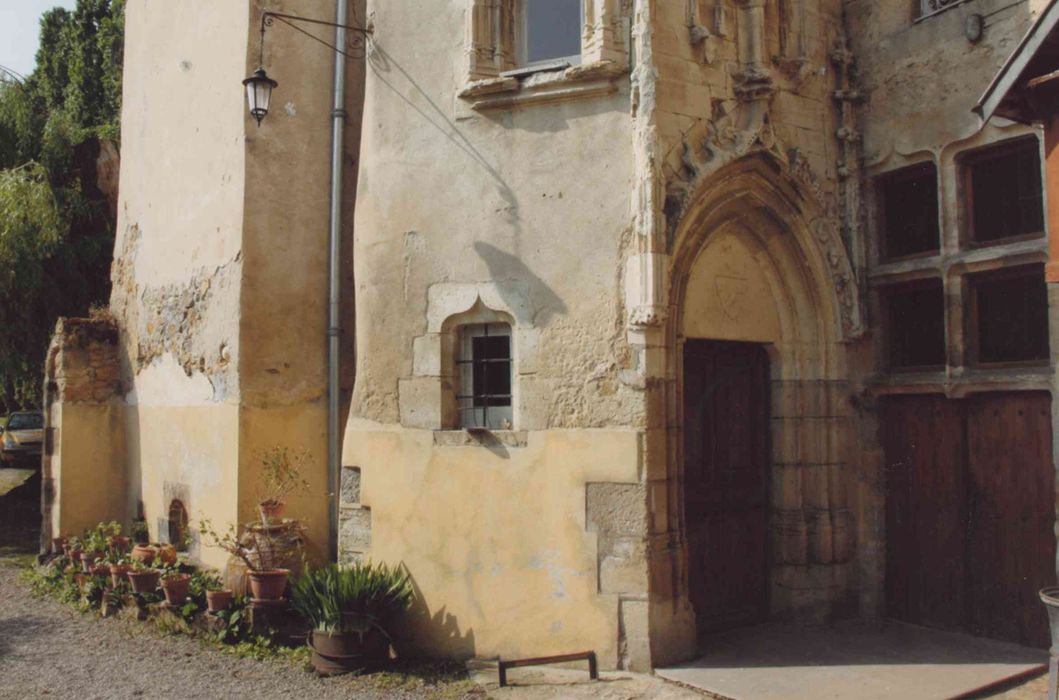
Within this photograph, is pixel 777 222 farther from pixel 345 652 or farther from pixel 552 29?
pixel 345 652

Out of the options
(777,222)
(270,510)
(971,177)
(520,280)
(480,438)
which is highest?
(971,177)

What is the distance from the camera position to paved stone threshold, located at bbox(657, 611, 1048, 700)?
593cm

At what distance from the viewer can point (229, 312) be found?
8.54 metres

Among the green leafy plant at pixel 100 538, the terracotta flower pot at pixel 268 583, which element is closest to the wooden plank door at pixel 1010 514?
the terracotta flower pot at pixel 268 583

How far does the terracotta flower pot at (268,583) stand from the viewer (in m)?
7.39

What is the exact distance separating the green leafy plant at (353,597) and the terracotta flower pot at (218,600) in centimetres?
76

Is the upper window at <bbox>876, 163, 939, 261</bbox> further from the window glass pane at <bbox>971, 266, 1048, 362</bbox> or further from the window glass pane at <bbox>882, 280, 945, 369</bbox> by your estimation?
the window glass pane at <bbox>971, 266, 1048, 362</bbox>

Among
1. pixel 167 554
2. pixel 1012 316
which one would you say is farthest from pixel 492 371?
pixel 167 554

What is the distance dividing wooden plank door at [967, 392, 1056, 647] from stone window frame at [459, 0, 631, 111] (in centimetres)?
352

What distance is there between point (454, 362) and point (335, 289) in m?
1.96

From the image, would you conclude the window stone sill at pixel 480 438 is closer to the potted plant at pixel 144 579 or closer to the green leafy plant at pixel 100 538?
the potted plant at pixel 144 579

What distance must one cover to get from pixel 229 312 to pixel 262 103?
76.5 inches

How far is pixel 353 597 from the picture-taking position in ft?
22.1

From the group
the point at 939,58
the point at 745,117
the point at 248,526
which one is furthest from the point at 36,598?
the point at 939,58
